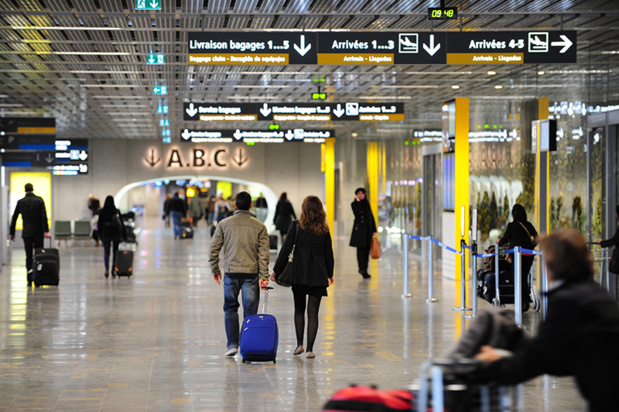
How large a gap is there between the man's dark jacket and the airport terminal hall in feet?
0.14

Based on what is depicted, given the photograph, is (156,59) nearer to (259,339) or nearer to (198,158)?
(259,339)

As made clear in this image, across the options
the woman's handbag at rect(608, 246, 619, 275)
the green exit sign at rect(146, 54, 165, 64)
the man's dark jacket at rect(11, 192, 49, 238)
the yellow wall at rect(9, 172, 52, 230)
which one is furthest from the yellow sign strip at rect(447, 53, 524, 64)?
the yellow wall at rect(9, 172, 52, 230)

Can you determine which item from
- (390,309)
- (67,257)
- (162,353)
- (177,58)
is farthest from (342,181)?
(162,353)

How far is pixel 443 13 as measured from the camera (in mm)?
11508

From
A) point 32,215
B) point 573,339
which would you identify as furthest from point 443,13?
point 32,215

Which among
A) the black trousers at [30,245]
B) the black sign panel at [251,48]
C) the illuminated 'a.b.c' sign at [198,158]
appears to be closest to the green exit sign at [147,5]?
the black sign panel at [251,48]

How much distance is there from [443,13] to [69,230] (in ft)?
69.3

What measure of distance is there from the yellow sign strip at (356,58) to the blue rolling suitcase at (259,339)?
4.86 m

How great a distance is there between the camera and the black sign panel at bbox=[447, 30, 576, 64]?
1208 centimetres

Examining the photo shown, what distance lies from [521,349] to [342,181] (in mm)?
32292

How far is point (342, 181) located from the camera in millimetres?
35938

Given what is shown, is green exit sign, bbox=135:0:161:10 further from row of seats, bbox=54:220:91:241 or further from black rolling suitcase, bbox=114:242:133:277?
row of seats, bbox=54:220:91:241

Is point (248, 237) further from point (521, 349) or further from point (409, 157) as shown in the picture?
point (409, 157)

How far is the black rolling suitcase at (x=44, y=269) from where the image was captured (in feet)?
51.0
